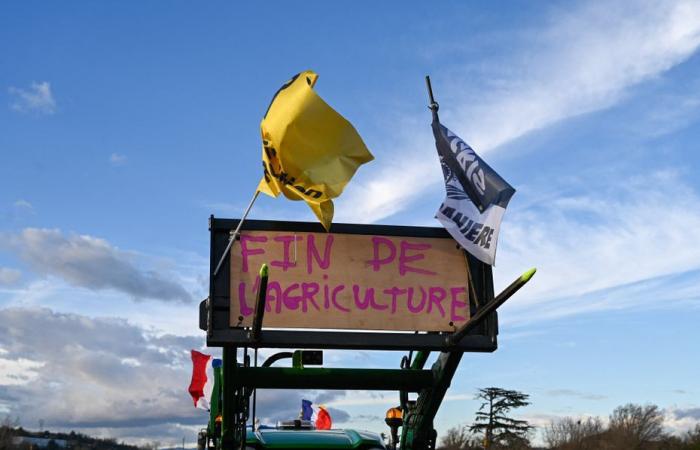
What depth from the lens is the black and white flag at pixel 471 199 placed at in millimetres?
7363

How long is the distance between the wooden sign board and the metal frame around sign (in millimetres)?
51

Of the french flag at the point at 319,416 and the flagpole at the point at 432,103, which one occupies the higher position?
the flagpole at the point at 432,103

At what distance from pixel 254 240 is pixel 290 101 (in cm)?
112

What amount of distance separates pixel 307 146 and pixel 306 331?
140 cm

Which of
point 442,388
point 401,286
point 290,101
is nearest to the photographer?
point 290,101

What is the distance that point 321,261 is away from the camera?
7.29 metres

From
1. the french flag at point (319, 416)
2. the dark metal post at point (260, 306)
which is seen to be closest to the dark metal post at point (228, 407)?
the dark metal post at point (260, 306)

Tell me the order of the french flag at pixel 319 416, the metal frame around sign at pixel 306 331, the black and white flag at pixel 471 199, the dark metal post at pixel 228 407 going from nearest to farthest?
the metal frame around sign at pixel 306 331
the black and white flag at pixel 471 199
the dark metal post at pixel 228 407
the french flag at pixel 319 416

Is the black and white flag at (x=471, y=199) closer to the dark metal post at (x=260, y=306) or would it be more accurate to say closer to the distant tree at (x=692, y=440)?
the dark metal post at (x=260, y=306)

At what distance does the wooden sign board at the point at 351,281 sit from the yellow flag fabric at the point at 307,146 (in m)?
0.46

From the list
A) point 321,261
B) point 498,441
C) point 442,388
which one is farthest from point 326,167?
point 498,441

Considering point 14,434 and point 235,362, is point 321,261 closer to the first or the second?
point 235,362

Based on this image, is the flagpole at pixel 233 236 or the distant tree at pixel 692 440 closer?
the flagpole at pixel 233 236

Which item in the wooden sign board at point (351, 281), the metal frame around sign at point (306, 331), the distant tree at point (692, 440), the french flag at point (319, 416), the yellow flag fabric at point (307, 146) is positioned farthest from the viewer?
the distant tree at point (692, 440)
